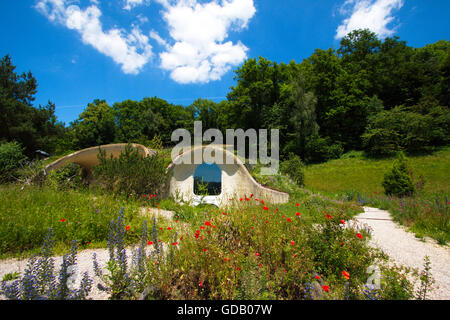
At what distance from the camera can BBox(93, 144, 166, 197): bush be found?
7090mm

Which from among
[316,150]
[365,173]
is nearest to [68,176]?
[365,173]

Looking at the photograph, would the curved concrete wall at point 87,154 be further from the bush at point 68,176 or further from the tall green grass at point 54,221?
the tall green grass at point 54,221

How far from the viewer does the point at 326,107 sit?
26031 millimetres

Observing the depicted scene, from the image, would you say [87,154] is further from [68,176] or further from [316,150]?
[316,150]

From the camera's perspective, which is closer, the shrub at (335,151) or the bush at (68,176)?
the bush at (68,176)

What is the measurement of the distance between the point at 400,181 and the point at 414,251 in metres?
8.18

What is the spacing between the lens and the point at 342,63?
99.9 ft

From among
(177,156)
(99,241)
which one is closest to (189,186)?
(177,156)

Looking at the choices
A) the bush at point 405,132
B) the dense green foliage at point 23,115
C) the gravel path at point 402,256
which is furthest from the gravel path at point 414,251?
the dense green foliage at point 23,115

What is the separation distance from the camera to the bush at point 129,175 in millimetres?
7090

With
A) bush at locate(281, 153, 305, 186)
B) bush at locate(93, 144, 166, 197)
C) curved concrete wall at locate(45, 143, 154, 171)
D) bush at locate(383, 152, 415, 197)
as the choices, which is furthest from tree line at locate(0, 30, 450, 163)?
bush at locate(383, 152, 415, 197)

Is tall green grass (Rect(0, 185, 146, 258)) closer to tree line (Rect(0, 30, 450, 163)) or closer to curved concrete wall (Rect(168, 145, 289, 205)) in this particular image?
curved concrete wall (Rect(168, 145, 289, 205))

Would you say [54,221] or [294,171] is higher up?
[294,171]

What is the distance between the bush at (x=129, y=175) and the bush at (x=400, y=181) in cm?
1187
